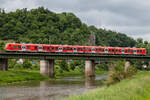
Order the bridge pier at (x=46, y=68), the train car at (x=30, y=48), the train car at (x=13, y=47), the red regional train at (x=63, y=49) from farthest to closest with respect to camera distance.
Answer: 1. the bridge pier at (x=46, y=68)
2. the train car at (x=30, y=48)
3. the red regional train at (x=63, y=49)
4. the train car at (x=13, y=47)

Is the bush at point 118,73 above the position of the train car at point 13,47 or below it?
below

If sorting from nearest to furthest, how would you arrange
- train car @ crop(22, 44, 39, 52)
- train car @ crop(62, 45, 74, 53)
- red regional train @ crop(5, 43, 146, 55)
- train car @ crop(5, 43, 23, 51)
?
train car @ crop(5, 43, 23, 51)
red regional train @ crop(5, 43, 146, 55)
train car @ crop(22, 44, 39, 52)
train car @ crop(62, 45, 74, 53)

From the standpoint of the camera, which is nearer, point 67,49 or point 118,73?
point 118,73

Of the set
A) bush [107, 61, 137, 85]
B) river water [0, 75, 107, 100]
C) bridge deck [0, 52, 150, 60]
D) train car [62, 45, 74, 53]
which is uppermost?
train car [62, 45, 74, 53]

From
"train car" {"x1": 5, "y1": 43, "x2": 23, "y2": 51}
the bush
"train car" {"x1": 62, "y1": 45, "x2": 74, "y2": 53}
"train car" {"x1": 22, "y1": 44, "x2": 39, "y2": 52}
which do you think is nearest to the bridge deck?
"train car" {"x1": 5, "y1": 43, "x2": 23, "y2": 51}

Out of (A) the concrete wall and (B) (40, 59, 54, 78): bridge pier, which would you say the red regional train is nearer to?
(A) the concrete wall

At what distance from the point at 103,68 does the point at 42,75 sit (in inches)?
2892

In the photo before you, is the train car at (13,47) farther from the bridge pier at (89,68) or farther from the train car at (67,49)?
the bridge pier at (89,68)

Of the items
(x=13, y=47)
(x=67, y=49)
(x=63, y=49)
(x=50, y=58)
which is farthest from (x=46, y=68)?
(x=13, y=47)

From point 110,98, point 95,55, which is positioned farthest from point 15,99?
point 95,55

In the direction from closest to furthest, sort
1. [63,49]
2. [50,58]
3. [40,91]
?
[40,91]
[50,58]
[63,49]

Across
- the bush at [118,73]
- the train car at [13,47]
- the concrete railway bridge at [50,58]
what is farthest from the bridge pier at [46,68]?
the bush at [118,73]

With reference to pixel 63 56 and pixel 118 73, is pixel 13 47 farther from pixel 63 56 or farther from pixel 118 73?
pixel 118 73

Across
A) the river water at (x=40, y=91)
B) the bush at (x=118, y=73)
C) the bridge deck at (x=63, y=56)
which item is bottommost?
the river water at (x=40, y=91)
